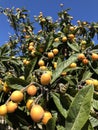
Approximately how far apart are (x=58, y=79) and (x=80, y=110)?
3.64 ft

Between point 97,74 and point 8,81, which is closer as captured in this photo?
point 8,81

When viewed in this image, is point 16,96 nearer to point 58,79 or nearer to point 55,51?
point 58,79

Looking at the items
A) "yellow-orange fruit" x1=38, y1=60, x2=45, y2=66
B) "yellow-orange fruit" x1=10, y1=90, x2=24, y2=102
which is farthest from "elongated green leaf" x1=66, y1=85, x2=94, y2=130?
"yellow-orange fruit" x1=38, y1=60, x2=45, y2=66

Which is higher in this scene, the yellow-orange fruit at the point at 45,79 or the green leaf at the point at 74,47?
the green leaf at the point at 74,47

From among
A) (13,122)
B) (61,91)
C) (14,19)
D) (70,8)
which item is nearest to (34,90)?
(61,91)

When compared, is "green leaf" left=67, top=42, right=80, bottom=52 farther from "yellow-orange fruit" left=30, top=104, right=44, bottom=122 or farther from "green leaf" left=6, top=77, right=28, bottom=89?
"yellow-orange fruit" left=30, top=104, right=44, bottom=122

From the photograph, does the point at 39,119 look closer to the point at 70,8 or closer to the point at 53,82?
the point at 53,82

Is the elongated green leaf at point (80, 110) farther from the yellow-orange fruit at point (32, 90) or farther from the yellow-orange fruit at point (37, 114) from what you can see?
the yellow-orange fruit at point (32, 90)

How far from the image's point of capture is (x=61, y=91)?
8.70 feet

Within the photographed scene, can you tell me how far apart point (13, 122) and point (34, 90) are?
602mm

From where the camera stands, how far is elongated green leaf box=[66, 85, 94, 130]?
1785 mm

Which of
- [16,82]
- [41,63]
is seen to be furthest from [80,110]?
[41,63]

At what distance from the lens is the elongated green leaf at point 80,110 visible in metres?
1.79

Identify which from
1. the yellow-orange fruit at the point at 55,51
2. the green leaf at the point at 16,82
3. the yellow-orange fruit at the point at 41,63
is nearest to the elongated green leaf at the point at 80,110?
the green leaf at the point at 16,82
